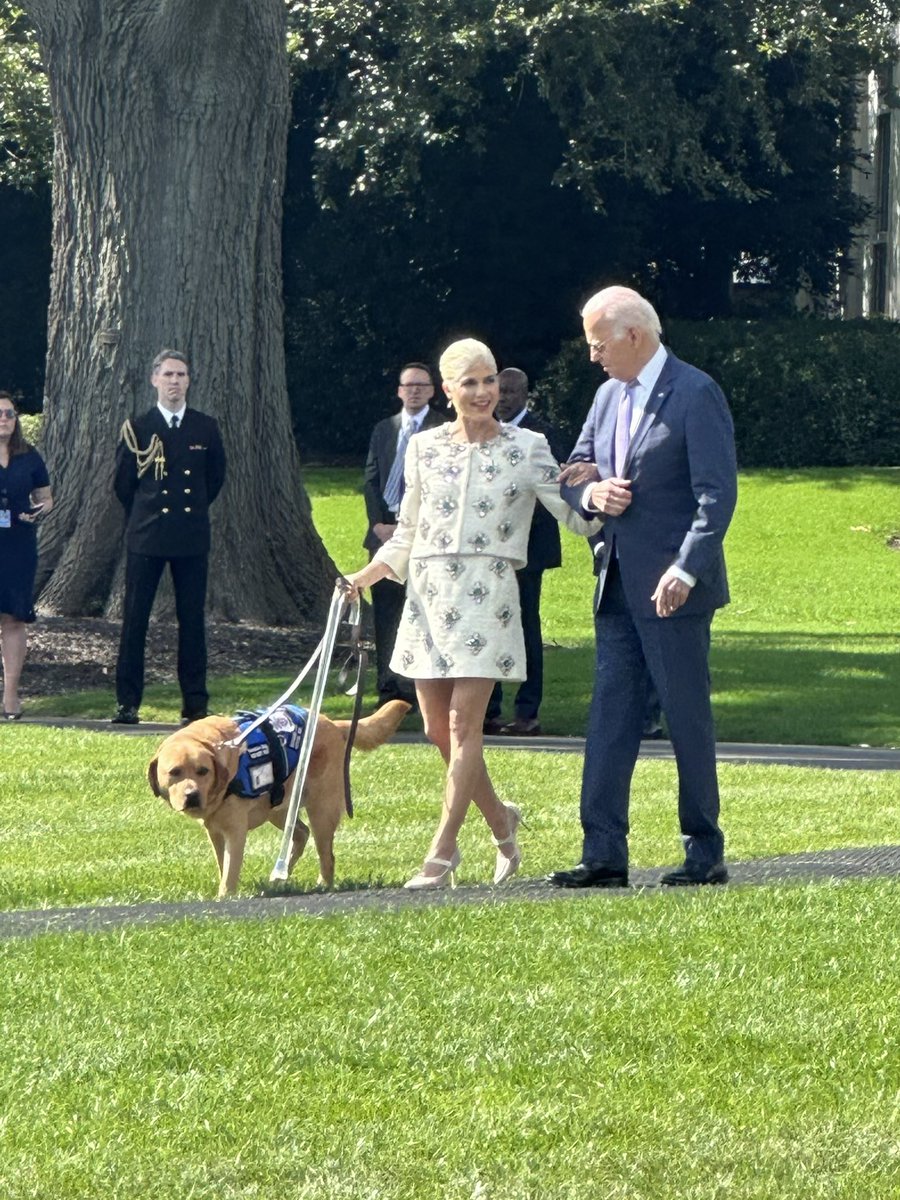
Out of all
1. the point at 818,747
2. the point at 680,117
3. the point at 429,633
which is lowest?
the point at 818,747

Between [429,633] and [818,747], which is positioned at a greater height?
[429,633]

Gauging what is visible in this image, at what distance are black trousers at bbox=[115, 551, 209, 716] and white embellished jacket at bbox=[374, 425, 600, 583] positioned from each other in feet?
19.6

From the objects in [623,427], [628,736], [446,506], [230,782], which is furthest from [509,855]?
[623,427]

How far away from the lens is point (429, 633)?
7.80 m

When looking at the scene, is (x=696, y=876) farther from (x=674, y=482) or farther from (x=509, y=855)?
(x=674, y=482)

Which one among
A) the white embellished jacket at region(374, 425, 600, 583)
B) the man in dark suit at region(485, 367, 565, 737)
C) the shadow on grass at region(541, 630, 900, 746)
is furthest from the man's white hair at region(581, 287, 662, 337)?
the shadow on grass at region(541, 630, 900, 746)

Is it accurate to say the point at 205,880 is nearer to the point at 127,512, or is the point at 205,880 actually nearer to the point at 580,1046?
the point at 580,1046

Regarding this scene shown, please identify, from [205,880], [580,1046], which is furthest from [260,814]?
[580,1046]

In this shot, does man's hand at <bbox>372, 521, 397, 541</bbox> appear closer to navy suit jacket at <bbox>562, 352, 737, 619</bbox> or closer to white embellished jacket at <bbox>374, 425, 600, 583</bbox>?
white embellished jacket at <bbox>374, 425, 600, 583</bbox>

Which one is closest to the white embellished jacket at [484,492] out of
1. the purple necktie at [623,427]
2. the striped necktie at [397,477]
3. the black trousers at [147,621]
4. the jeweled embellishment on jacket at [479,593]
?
the jeweled embellishment on jacket at [479,593]

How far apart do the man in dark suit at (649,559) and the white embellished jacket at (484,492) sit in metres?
0.22

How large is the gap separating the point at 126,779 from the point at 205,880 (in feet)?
9.54

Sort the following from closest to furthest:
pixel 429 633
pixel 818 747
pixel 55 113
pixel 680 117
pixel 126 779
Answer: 1. pixel 429 633
2. pixel 126 779
3. pixel 818 747
4. pixel 55 113
5. pixel 680 117

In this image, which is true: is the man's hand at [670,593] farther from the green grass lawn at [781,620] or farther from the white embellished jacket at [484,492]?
the green grass lawn at [781,620]
